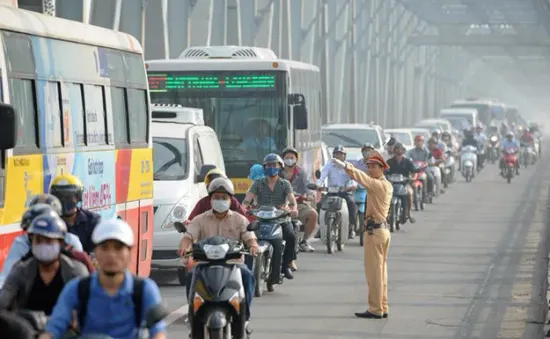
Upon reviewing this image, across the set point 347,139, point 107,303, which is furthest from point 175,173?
point 347,139

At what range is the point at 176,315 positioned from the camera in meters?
14.8

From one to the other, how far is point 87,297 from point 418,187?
86.9 feet

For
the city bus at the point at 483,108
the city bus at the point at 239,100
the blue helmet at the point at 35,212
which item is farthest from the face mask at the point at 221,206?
the city bus at the point at 483,108

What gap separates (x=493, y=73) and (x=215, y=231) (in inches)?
6781

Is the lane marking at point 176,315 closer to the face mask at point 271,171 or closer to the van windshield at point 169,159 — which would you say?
the face mask at point 271,171

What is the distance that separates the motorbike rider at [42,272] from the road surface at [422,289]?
18.0 feet

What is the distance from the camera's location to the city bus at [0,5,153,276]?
12.1 meters

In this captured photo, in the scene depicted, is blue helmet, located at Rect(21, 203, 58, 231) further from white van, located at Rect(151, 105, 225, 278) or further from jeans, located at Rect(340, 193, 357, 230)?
jeans, located at Rect(340, 193, 357, 230)

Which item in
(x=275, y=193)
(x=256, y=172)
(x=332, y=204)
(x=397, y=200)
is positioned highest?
(x=256, y=172)

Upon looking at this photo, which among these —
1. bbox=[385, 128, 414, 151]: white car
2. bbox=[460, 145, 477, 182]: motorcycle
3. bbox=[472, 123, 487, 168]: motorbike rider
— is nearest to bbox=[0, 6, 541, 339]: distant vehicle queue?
bbox=[385, 128, 414, 151]: white car

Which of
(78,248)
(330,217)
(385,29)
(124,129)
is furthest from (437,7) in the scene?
(78,248)

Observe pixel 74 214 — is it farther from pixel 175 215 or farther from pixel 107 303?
pixel 175 215

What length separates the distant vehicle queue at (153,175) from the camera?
7.92 meters

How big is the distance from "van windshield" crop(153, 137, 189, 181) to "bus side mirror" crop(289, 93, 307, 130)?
4540 mm
